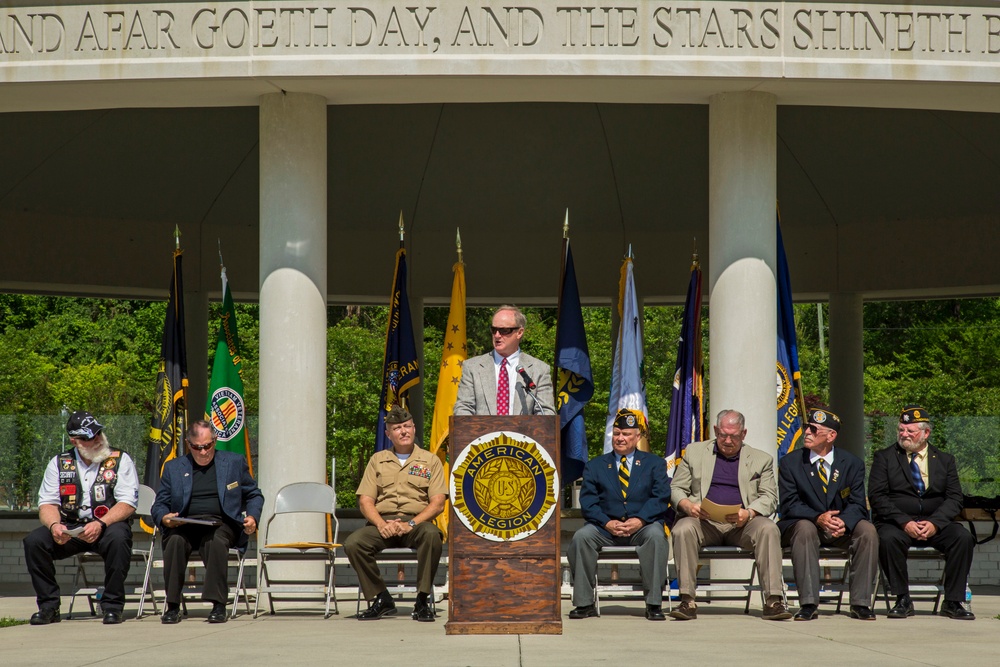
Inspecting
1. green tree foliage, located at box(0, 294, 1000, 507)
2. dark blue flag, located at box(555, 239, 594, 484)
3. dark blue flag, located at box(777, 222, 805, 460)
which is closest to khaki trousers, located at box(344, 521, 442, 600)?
dark blue flag, located at box(555, 239, 594, 484)

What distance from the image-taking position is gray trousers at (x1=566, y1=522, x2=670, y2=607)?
8898mm

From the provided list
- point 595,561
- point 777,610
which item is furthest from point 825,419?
point 595,561

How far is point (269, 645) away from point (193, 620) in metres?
1.87

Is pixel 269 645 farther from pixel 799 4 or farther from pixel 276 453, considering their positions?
pixel 799 4

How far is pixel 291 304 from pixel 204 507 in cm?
175

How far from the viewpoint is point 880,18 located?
9.64 m

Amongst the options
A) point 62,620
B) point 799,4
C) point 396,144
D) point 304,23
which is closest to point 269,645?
point 62,620

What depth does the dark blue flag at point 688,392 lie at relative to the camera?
1135 centimetres

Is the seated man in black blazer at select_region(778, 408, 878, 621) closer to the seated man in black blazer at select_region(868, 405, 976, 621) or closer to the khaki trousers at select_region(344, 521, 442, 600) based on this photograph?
the seated man in black blazer at select_region(868, 405, 976, 621)

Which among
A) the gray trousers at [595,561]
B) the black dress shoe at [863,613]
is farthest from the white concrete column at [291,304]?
the black dress shoe at [863,613]

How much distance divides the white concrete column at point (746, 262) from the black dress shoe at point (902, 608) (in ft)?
4.99

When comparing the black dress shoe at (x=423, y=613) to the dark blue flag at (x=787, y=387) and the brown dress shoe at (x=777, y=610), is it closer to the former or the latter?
the brown dress shoe at (x=777, y=610)

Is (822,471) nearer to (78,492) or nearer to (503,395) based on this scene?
(503,395)

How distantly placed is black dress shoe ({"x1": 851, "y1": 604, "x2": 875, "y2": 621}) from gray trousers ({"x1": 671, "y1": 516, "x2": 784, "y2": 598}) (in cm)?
56
